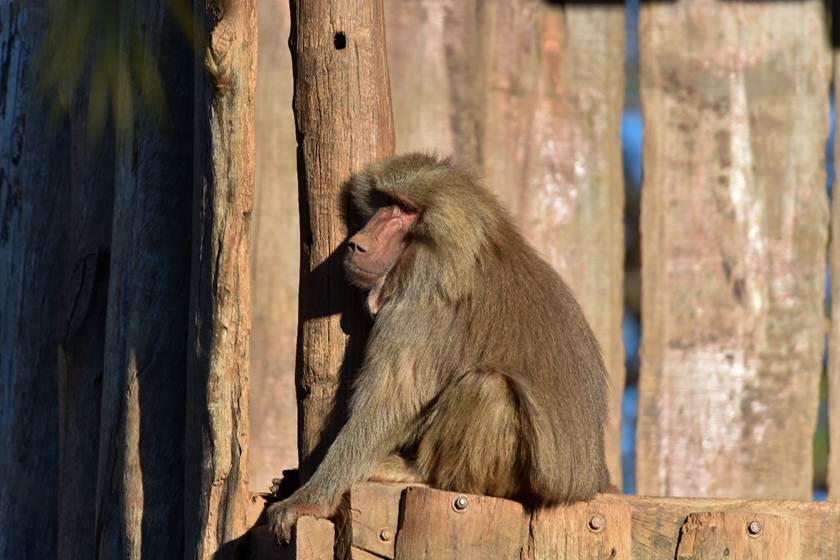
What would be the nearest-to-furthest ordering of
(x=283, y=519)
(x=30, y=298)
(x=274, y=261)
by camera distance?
(x=283, y=519)
(x=30, y=298)
(x=274, y=261)

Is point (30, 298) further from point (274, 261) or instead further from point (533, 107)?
point (533, 107)

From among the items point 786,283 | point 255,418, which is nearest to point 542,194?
point 786,283

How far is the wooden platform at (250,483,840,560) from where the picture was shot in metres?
4.79

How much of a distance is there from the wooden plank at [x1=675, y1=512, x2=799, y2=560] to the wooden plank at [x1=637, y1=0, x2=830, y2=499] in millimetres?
2640

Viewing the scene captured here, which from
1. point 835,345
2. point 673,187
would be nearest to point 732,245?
point 673,187

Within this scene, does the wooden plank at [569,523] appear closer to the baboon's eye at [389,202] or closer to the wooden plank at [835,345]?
the baboon's eye at [389,202]

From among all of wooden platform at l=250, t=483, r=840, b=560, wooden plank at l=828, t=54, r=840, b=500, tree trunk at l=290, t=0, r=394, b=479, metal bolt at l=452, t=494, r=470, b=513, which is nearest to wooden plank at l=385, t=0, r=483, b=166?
wooden plank at l=828, t=54, r=840, b=500

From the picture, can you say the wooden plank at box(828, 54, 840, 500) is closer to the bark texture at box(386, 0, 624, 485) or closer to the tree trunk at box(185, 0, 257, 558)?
the bark texture at box(386, 0, 624, 485)

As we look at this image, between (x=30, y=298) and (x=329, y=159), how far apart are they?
5.26 feet

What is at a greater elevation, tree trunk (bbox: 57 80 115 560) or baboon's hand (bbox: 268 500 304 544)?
tree trunk (bbox: 57 80 115 560)

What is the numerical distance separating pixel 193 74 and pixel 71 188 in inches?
32.1

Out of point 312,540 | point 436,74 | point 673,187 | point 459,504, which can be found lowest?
point 312,540

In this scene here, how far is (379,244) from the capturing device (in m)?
5.62

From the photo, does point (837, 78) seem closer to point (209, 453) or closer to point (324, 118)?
point (324, 118)
